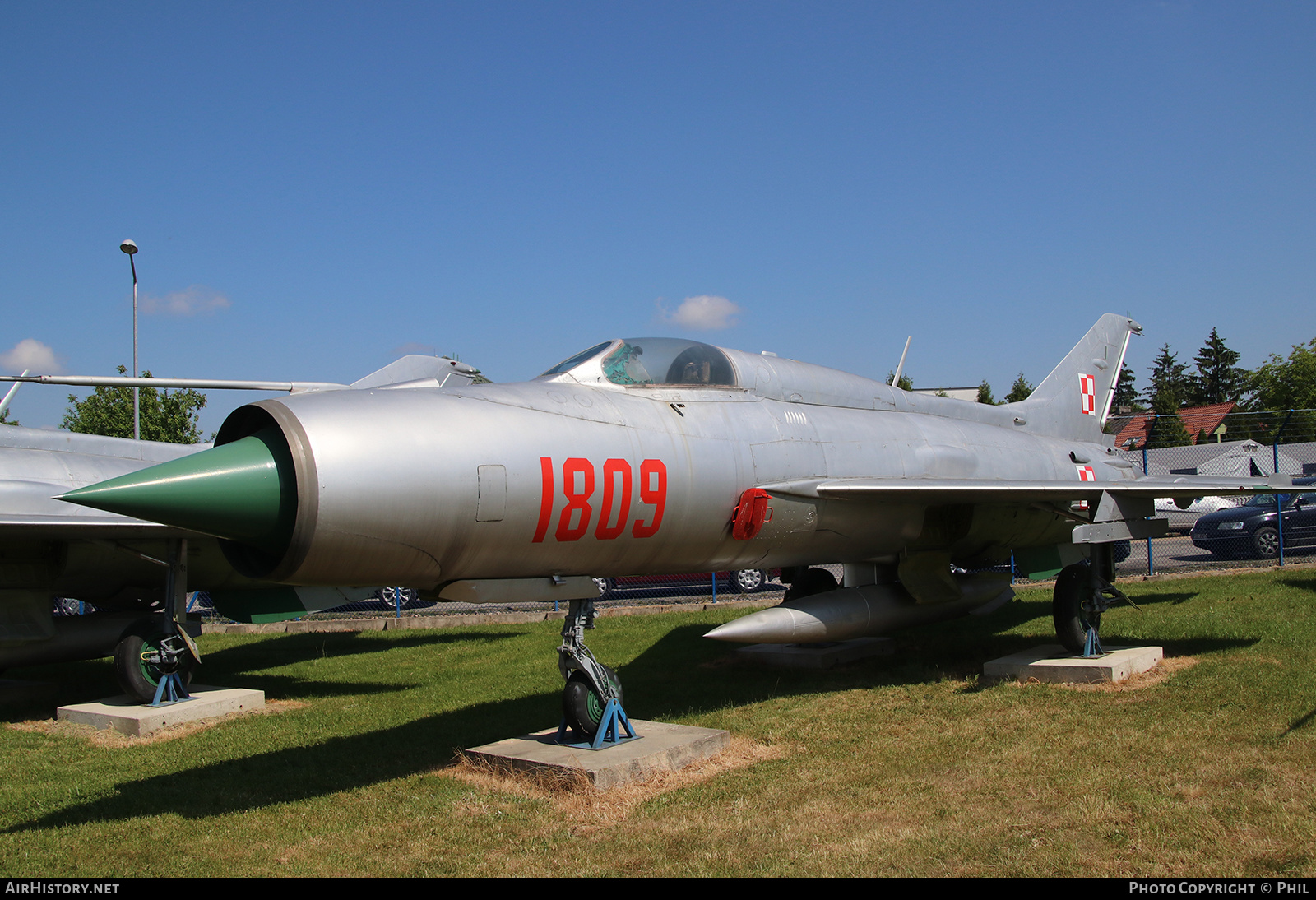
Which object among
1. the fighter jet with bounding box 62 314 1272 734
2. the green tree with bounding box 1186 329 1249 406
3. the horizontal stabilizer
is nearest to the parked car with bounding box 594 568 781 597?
the fighter jet with bounding box 62 314 1272 734

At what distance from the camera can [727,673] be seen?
9859 millimetres

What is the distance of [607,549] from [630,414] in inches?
37.9

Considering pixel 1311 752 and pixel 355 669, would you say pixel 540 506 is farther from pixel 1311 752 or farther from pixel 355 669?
pixel 355 669

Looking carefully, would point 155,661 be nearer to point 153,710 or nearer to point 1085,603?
point 153,710

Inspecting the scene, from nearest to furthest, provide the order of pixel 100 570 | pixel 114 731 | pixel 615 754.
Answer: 1. pixel 615 754
2. pixel 114 731
3. pixel 100 570

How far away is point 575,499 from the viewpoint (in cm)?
575

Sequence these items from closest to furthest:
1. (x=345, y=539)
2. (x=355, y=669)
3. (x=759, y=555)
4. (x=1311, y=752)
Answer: (x=345, y=539), (x=1311, y=752), (x=759, y=555), (x=355, y=669)

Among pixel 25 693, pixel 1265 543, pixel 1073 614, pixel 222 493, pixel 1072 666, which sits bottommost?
pixel 25 693

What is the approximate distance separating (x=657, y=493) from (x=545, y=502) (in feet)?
3.06

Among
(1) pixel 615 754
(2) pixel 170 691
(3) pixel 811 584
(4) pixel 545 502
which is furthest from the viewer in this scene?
(3) pixel 811 584

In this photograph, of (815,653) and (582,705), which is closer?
(582,705)

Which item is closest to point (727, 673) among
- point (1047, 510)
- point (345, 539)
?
point (1047, 510)

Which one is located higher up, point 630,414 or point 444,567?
point 630,414

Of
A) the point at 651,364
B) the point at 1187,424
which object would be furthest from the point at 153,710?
the point at 1187,424
